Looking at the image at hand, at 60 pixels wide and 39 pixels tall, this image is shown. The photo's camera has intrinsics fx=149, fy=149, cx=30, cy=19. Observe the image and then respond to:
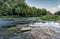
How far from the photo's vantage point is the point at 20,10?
2771 inches

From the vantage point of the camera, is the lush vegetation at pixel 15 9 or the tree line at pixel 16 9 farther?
the tree line at pixel 16 9

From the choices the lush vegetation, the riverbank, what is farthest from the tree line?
the riverbank

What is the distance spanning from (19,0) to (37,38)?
6049 cm

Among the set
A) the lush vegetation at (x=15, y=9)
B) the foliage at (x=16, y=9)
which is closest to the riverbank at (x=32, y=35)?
the lush vegetation at (x=15, y=9)

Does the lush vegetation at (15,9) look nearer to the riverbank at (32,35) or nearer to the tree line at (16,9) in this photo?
the tree line at (16,9)

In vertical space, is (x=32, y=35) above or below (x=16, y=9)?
below

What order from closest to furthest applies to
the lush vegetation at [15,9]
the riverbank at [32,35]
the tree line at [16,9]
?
the riverbank at [32,35] < the lush vegetation at [15,9] < the tree line at [16,9]

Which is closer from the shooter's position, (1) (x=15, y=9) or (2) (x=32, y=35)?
(2) (x=32, y=35)

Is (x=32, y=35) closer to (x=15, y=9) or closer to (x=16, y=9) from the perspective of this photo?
(x=16, y=9)

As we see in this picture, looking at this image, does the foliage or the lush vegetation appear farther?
the foliage

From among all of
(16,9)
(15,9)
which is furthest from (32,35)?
(15,9)

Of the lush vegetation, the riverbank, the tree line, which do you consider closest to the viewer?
the riverbank

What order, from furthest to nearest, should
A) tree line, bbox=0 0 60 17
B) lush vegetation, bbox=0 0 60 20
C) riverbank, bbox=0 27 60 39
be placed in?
1. tree line, bbox=0 0 60 17
2. lush vegetation, bbox=0 0 60 20
3. riverbank, bbox=0 27 60 39

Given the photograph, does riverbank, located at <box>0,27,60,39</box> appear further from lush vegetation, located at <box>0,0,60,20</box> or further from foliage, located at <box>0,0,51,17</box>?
foliage, located at <box>0,0,51,17</box>
